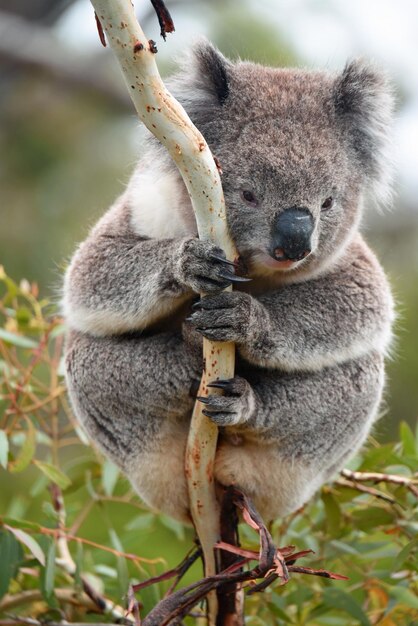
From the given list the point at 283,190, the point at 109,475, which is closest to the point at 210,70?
the point at 283,190

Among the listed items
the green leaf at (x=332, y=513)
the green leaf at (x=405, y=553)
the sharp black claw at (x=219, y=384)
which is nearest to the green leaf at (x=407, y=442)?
the green leaf at (x=332, y=513)

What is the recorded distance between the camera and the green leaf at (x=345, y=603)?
2795 millimetres

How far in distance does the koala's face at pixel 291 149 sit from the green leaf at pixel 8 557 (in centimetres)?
113

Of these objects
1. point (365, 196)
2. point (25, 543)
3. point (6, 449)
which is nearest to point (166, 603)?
point (25, 543)

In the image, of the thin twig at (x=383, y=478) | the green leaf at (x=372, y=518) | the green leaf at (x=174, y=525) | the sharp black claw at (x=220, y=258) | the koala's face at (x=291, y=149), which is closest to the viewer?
the sharp black claw at (x=220, y=258)

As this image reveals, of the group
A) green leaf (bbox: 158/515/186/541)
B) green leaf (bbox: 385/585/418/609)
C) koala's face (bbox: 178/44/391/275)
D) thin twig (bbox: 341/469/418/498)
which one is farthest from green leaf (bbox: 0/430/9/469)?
green leaf (bbox: 385/585/418/609)

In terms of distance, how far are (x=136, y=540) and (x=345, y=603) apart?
0.94 m

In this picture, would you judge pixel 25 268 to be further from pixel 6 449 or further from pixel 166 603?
pixel 166 603

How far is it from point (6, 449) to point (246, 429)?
2.44ft

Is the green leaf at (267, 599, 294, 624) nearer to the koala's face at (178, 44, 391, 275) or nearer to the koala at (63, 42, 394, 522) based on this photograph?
the koala at (63, 42, 394, 522)

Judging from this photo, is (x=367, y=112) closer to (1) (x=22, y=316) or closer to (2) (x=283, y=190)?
(2) (x=283, y=190)

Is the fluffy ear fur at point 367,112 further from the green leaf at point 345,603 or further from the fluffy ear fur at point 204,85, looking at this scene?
the green leaf at point 345,603

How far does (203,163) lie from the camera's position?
2170mm

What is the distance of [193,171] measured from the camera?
2.17 meters
